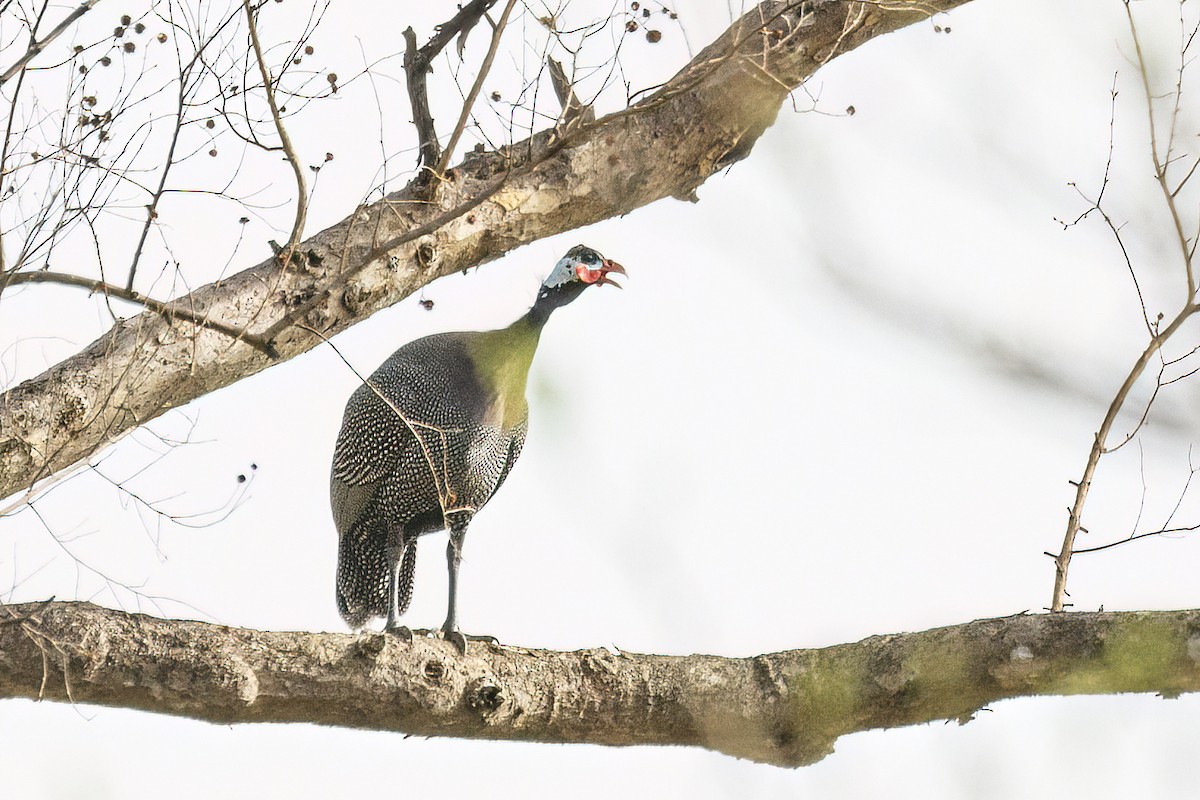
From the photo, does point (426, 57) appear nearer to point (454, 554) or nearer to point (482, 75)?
point (482, 75)

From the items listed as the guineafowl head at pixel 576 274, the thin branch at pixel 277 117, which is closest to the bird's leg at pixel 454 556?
the guineafowl head at pixel 576 274

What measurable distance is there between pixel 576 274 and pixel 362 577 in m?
1.40

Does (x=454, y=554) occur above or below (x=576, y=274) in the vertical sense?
below

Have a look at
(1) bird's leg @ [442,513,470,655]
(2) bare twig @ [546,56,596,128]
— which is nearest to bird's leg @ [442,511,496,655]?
(1) bird's leg @ [442,513,470,655]

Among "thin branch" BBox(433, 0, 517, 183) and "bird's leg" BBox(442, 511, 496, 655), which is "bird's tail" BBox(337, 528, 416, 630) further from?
"thin branch" BBox(433, 0, 517, 183)

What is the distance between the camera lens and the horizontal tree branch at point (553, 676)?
10.1ft

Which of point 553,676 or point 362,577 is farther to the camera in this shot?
point 362,577

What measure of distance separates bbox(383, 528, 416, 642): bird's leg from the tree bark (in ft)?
3.56

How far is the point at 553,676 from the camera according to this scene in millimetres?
3533

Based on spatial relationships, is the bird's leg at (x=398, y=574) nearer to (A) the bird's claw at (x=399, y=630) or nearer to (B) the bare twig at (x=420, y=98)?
(A) the bird's claw at (x=399, y=630)

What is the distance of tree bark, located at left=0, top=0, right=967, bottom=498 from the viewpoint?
3699mm

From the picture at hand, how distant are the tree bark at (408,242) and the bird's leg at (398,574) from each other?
108 cm

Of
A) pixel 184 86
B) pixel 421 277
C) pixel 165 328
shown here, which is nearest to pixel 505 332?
pixel 421 277

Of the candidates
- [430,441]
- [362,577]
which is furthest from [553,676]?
[362,577]
